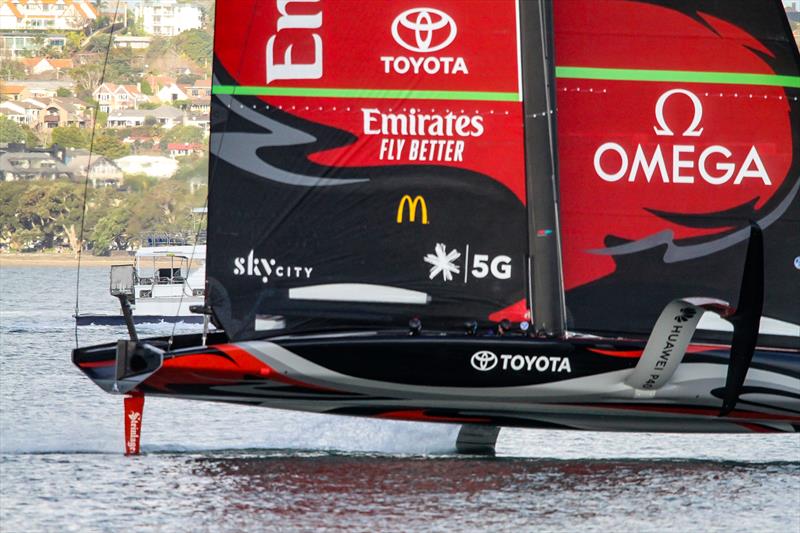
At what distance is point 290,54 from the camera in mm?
12727

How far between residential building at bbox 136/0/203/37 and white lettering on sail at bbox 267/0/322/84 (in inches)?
5184

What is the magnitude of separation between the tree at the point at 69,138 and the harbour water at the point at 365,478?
9158 centimetres

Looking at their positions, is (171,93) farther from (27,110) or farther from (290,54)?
(290,54)

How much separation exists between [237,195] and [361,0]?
181cm

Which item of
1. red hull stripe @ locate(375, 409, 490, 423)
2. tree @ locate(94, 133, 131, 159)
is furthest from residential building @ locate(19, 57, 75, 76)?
red hull stripe @ locate(375, 409, 490, 423)

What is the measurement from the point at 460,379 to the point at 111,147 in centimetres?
9568

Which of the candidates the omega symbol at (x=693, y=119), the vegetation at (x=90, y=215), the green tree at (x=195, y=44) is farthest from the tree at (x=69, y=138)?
the omega symbol at (x=693, y=119)

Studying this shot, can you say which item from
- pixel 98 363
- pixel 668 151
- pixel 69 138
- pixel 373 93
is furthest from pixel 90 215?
pixel 668 151

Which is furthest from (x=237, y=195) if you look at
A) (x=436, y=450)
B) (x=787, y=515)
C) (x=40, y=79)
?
(x=40, y=79)

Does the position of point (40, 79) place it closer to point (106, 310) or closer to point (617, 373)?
point (106, 310)

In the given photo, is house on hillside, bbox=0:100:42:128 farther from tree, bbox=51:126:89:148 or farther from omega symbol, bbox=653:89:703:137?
omega symbol, bbox=653:89:703:137

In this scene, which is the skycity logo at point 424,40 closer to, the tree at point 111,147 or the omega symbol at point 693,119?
the omega symbol at point 693,119

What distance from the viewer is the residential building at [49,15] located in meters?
149

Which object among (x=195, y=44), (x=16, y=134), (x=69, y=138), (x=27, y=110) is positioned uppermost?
(x=195, y=44)
